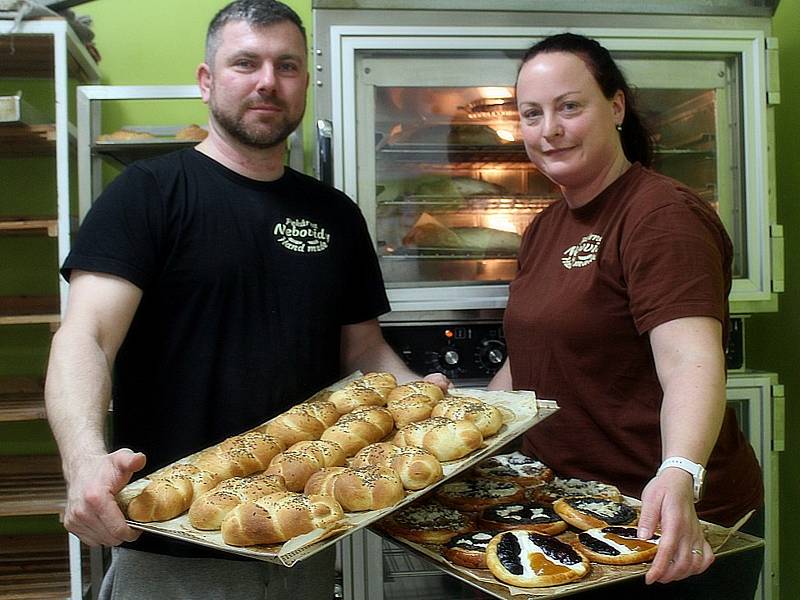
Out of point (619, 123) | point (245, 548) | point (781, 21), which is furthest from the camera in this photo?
point (781, 21)

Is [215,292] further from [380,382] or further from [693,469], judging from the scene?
[693,469]

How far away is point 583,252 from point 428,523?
650 millimetres

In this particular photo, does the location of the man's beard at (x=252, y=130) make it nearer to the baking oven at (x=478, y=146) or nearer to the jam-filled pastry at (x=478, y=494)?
the baking oven at (x=478, y=146)

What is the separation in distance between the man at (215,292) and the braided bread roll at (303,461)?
19cm

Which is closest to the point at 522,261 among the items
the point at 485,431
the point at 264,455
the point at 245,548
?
the point at 485,431

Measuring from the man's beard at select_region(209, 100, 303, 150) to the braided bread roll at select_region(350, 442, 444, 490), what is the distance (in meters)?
0.72

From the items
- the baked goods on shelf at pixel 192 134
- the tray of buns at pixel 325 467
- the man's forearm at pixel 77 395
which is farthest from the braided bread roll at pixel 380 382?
the baked goods on shelf at pixel 192 134

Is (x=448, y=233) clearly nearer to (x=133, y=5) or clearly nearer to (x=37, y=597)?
(x=133, y=5)

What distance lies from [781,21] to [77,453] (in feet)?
9.15

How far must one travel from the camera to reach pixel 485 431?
151cm

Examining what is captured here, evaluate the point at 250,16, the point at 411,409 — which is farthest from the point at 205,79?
the point at 411,409

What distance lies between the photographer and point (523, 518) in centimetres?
143

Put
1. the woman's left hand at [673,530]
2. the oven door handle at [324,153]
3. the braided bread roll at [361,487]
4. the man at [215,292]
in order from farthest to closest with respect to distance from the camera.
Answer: the oven door handle at [324,153], the man at [215,292], the braided bread roll at [361,487], the woman's left hand at [673,530]

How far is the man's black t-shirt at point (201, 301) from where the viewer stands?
1.57m
